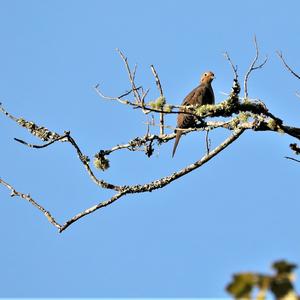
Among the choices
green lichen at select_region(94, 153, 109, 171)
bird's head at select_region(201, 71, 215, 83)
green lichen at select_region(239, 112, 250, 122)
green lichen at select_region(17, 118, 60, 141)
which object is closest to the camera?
green lichen at select_region(239, 112, 250, 122)

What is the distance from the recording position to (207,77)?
28.8ft

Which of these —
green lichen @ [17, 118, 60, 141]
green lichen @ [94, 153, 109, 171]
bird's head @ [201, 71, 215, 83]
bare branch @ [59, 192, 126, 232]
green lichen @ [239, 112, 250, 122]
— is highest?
bird's head @ [201, 71, 215, 83]

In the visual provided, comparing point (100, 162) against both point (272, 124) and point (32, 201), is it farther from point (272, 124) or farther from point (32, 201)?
point (272, 124)

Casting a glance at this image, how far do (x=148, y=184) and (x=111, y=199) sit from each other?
0.39m

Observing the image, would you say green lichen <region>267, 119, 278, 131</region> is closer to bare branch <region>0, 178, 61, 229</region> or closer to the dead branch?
the dead branch

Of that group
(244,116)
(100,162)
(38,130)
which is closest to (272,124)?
(244,116)

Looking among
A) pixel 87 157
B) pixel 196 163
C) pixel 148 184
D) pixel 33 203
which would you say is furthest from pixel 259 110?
pixel 33 203

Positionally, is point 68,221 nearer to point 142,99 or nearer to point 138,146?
point 138,146

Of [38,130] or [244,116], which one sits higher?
[38,130]

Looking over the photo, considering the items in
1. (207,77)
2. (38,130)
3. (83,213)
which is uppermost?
(207,77)

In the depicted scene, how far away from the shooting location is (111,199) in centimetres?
534

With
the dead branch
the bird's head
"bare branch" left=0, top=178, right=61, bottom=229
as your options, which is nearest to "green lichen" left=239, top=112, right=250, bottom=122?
the dead branch

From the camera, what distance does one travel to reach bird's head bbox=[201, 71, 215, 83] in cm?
866

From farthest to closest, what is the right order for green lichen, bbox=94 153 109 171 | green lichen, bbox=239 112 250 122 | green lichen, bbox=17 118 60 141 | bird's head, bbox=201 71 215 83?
bird's head, bbox=201 71 215 83 → green lichen, bbox=17 118 60 141 → green lichen, bbox=94 153 109 171 → green lichen, bbox=239 112 250 122
